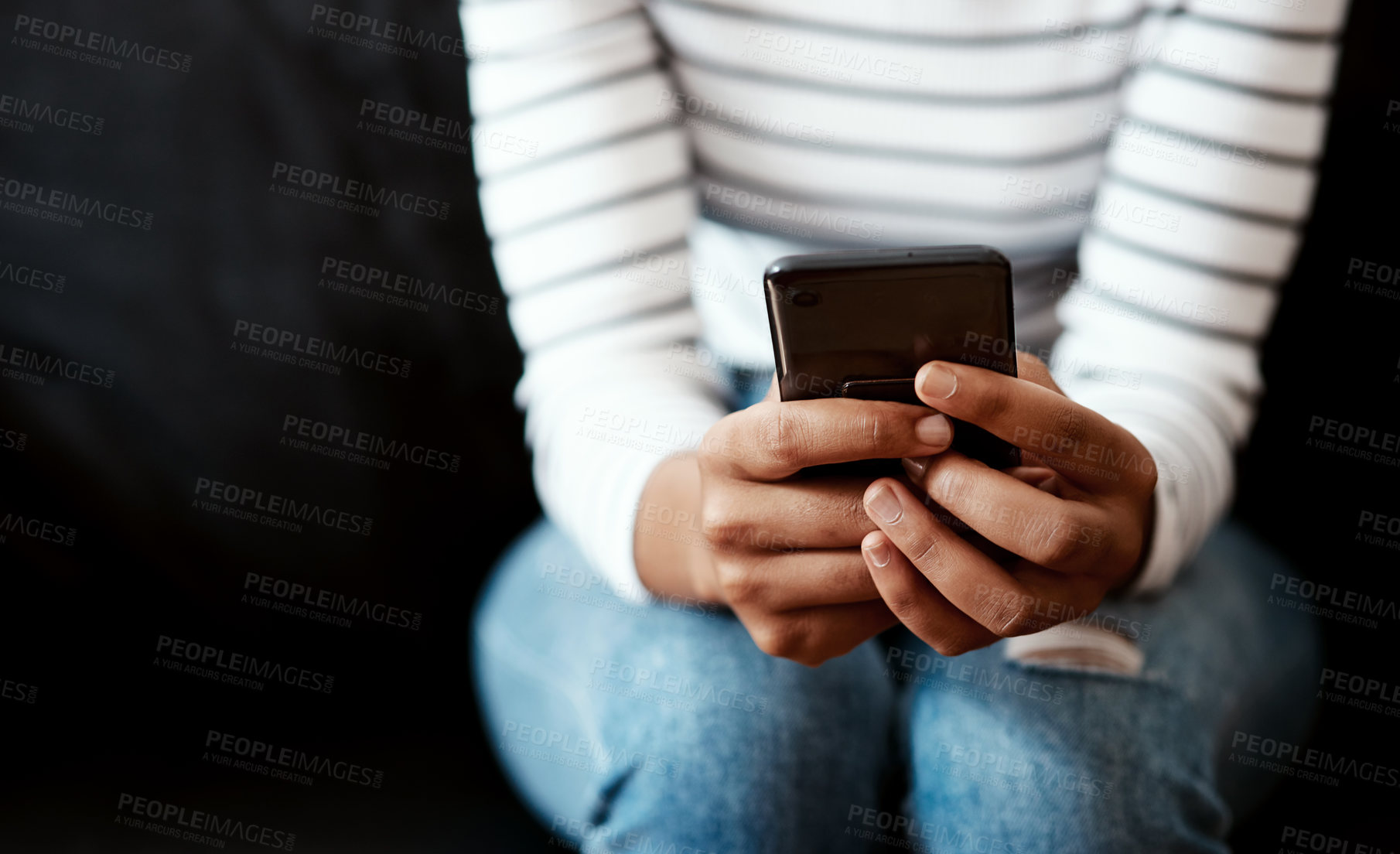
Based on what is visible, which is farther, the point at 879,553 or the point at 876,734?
the point at 876,734

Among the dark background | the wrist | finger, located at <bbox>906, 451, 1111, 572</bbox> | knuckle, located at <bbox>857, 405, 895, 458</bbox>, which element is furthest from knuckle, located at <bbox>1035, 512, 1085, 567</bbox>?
the dark background

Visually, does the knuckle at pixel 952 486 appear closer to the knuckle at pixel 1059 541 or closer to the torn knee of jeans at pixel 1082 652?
the knuckle at pixel 1059 541

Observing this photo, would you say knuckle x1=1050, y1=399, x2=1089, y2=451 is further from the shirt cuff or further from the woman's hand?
the shirt cuff

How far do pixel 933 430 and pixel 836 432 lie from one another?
5 cm

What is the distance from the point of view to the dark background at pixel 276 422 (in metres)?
0.67

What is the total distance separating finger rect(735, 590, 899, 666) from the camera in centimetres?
51

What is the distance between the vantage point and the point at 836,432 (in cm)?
43

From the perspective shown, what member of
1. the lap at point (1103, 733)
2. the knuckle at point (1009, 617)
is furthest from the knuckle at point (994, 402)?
the lap at point (1103, 733)

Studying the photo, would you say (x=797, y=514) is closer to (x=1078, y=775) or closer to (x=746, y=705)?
(x=746, y=705)

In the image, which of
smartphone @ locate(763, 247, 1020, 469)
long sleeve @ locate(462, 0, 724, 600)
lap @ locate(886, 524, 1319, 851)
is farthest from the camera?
long sleeve @ locate(462, 0, 724, 600)

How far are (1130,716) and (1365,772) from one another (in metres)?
0.40

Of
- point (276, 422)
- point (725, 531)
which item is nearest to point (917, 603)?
point (725, 531)

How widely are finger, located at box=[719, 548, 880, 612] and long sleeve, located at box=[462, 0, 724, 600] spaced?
0.53 ft

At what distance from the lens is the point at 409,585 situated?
Answer: 769mm
